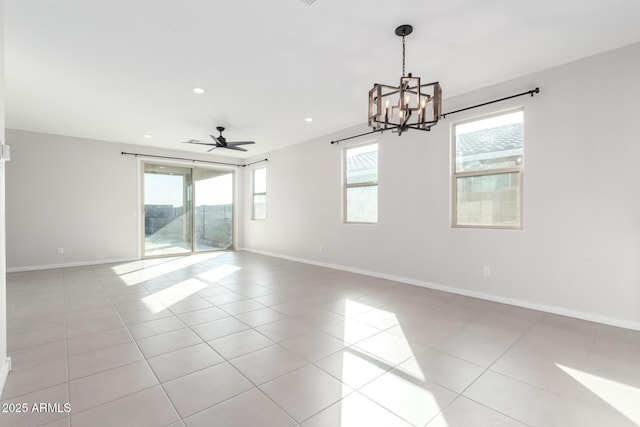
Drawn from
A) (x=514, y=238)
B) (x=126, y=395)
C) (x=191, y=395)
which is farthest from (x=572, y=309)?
(x=126, y=395)

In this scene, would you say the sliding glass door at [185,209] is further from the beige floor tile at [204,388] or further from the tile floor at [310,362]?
the beige floor tile at [204,388]

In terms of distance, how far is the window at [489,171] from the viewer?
3.62 m

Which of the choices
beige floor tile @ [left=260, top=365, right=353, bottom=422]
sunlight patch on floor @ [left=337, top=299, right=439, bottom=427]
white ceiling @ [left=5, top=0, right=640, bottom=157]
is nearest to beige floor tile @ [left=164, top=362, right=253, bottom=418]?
beige floor tile @ [left=260, top=365, right=353, bottom=422]

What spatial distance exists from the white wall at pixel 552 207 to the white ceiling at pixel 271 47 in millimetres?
369

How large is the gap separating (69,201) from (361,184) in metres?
6.01

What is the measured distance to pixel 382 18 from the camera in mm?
2449

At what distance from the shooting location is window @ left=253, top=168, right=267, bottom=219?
26.6 ft

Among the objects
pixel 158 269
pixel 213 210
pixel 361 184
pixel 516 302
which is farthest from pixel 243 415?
pixel 213 210

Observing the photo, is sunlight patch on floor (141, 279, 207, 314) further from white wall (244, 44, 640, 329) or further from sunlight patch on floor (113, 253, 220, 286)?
white wall (244, 44, 640, 329)

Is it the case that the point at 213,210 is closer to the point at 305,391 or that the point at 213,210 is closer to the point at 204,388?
the point at 204,388

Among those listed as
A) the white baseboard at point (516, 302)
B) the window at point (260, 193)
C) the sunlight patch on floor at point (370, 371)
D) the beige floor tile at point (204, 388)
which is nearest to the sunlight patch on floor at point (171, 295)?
the beige floor tile at point (204, 388)

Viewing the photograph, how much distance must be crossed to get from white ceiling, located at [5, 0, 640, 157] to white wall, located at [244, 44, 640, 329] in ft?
1.21

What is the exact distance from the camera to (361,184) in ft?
18.0

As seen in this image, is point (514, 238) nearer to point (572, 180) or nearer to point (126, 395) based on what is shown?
point (572, 180)
